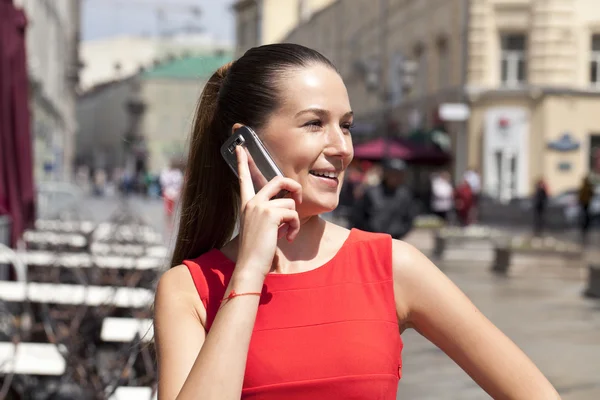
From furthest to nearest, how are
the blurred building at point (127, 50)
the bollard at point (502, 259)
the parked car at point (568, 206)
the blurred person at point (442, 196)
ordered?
the blurred building at point (127, 50), the parked car at point (568, 206), the blurred person at point (442, 196), the bollard at point (502, 259)

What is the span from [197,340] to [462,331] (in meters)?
0.56

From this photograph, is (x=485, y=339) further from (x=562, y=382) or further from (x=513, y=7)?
(x=513, y=7)

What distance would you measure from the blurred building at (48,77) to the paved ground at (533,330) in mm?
9523

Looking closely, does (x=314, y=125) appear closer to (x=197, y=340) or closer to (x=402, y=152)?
(x=197, y=340)

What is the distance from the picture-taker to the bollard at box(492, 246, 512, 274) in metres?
18.0

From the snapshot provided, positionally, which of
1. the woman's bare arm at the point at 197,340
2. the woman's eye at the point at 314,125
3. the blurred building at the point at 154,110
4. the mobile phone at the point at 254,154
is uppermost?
the woman's eye at the point at 314,125

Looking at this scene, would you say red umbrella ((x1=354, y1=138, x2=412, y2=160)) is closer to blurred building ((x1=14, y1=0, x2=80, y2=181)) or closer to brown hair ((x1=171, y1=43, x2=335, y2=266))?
blurred building ((x1=14, y1=0, x2=80, y2=181))

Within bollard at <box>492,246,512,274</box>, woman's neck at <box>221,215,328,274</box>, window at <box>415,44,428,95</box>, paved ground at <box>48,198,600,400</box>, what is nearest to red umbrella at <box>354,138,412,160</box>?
window at <box>415,44,428,95</box>

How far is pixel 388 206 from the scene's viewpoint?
13.6 meters

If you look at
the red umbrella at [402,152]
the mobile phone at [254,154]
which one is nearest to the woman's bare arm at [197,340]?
the mobile phone at [254,154]

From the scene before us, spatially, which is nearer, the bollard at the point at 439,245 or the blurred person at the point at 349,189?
the bollard at the point at 439,245

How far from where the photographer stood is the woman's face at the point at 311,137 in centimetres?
238

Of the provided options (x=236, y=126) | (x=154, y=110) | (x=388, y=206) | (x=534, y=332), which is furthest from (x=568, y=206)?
(x=154, y=110)

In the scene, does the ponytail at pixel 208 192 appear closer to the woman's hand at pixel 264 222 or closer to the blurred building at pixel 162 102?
the woman's hand at pixel 264 222
